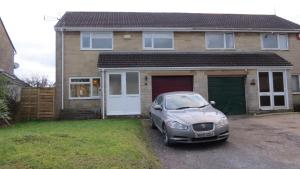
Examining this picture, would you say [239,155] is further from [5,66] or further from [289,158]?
[5,66]

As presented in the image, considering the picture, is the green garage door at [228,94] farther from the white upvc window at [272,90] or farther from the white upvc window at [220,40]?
the white upvc window at [220,40]

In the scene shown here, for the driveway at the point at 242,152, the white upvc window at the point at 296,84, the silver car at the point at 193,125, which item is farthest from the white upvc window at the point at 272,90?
the silver car at the point at 193,125

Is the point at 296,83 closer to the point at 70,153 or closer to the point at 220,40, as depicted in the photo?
the point at 220,40

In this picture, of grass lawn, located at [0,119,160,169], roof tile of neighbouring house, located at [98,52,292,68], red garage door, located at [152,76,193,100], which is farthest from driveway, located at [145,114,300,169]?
roof tile of neighbouring house, located at [98,52,292,68]

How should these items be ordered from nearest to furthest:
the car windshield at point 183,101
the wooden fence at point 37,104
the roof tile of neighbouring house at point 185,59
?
the car windshield at point 183,101
the wooden fence at point 37,104
the roof tile of neighbouring house at point 185,59

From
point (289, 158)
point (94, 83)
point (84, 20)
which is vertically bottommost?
point (289, 158)

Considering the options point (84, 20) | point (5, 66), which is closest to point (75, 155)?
point (84, 20)

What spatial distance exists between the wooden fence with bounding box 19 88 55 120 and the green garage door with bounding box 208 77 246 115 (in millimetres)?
8906

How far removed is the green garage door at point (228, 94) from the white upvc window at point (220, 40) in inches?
108

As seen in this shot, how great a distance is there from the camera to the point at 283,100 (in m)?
19.3

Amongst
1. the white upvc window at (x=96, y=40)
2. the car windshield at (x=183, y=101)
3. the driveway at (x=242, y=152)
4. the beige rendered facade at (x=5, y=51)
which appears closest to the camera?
the driveway at (x=242, y=152)

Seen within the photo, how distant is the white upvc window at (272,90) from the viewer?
62.7 ft

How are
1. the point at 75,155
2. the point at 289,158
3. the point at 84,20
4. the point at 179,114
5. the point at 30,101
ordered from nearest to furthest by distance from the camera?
1. the point at 75,155
2. the point at 289,158
3. the point at 179,114
4. the point at 30,101
5. the point at 84,20

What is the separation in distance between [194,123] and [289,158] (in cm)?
262
